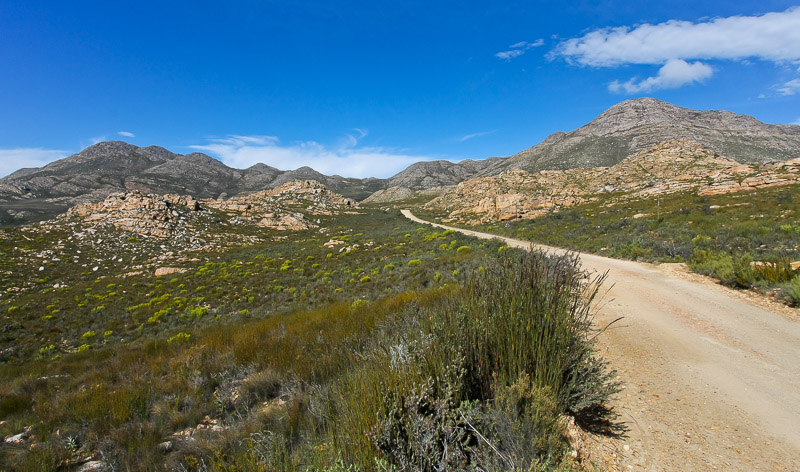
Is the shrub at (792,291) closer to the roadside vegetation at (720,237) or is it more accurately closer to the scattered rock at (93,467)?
the roadside vegetation at (720,237)

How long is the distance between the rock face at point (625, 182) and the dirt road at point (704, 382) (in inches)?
1181

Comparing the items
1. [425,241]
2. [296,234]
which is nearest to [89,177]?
[296,234]

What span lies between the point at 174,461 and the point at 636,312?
8.10 metres

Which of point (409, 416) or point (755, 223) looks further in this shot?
point (755, 223)

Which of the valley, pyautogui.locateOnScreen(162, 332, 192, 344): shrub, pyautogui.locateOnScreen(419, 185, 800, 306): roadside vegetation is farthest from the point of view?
pyautogui.locateOnScreen(419, 185, 800, 306): roadside vegetation

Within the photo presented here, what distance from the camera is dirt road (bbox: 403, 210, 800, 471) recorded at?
2.78m

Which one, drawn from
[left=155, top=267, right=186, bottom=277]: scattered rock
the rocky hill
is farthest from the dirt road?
the rocky hill

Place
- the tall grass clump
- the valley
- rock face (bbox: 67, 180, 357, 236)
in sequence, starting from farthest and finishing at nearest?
1. rock face (bbox: 67, 180, 357, 236)
2. the valley
3. the tall grass clump

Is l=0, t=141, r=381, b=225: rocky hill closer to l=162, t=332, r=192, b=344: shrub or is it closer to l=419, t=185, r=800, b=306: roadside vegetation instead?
l=162, t=332, r=192, b=344: shrub

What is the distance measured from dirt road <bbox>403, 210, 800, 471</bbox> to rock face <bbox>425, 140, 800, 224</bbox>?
30.0m

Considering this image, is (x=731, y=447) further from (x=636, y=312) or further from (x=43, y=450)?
(x=43, y=450)

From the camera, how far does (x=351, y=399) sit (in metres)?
2.37

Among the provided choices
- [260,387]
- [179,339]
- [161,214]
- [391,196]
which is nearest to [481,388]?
[260,387]

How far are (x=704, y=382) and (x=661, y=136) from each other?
13701 centimetres
